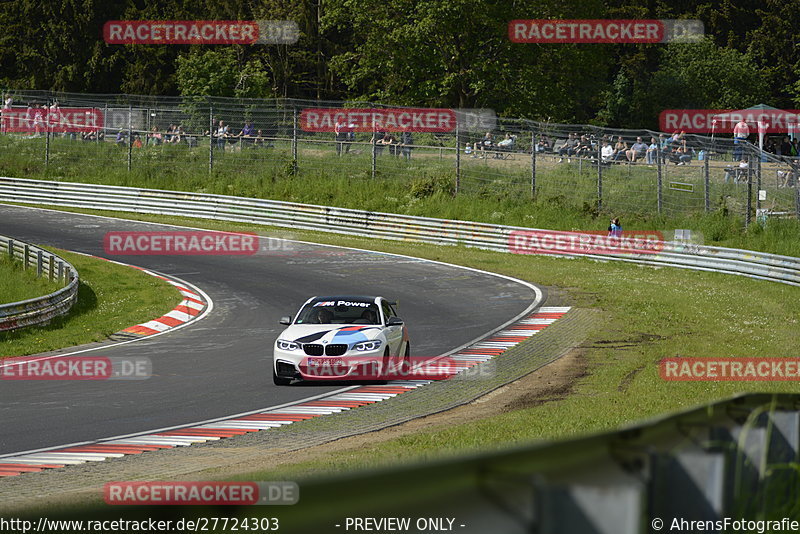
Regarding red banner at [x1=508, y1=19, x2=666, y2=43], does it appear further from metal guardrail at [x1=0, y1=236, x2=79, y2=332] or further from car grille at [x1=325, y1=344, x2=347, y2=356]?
car grille at [x1=325, y1=344, x2=347, y2=356]

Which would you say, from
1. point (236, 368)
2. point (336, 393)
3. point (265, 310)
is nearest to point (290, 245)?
point (265, 310)

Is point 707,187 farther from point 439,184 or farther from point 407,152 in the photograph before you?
point 407,152

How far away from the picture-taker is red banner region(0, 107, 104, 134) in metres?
46.5

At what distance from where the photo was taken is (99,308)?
84.9ft

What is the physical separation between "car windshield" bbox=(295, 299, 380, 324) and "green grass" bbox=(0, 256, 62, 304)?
11.2 meters

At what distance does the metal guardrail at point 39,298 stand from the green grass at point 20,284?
22 centimetres

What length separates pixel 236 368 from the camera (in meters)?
18.0

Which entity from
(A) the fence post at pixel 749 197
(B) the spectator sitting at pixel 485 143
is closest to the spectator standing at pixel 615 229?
(A) the fence post at pixel 749 197

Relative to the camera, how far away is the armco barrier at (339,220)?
2911cm

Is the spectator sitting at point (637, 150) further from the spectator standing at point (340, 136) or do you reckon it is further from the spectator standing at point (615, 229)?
the spectator standing at point (340, 136)

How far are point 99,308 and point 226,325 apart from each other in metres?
4.76

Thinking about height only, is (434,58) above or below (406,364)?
above

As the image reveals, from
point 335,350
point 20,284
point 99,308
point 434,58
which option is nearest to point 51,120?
point 434,58

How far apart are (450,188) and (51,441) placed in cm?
2928
